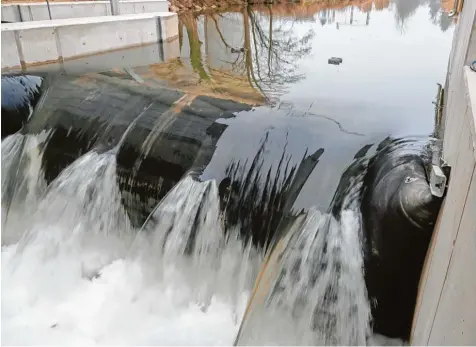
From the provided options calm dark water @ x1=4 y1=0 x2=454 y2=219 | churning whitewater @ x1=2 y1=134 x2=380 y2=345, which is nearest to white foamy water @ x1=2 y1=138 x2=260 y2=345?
churning whitewater @ x1=2 y1=134 x2=380 y2=345

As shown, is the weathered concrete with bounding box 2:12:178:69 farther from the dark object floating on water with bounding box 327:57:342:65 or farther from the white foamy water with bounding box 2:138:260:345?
the dark object floating on water with bounding box 327:57:342:65

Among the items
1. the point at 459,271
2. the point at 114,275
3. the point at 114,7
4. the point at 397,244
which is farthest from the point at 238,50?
the point at 459,271

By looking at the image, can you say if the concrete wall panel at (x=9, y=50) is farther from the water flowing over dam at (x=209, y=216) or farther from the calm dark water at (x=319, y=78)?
the calm dark water at (x=319, y=78)

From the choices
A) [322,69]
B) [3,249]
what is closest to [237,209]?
[3,249]

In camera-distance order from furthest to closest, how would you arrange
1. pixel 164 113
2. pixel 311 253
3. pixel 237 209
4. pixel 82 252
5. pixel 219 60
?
pixel 219 60
pixel 164 113
pixel 82 252
pixel 237 209
pixel 311 253

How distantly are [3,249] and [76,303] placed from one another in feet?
4.35

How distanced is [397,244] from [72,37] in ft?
25.7

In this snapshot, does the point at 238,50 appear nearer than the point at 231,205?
No

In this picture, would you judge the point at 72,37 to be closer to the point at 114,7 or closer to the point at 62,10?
the point at 62,10

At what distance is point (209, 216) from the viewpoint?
4117mm

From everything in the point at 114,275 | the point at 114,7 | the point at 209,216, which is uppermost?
the point at 114,7

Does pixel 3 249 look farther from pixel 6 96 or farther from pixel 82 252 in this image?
pixel 6 96

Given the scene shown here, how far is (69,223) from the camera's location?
483cm

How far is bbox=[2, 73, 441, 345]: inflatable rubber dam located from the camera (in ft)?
11.3
